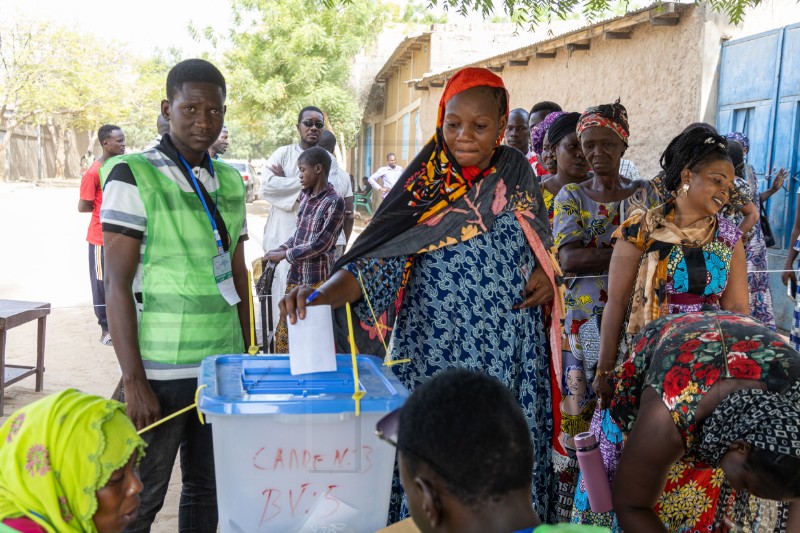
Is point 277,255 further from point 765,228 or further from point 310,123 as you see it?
point 765,228

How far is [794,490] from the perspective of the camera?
5.82 ft

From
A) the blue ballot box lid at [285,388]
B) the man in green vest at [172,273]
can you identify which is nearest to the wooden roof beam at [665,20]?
the man in green vest at [172,273]

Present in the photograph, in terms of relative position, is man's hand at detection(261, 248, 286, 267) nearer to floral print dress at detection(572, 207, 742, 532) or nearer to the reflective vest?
the reflective vest

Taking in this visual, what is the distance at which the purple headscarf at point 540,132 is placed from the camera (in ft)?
15.3

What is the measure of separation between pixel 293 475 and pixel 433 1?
3015 millimetres

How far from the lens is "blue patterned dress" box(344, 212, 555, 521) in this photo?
8.28 ft

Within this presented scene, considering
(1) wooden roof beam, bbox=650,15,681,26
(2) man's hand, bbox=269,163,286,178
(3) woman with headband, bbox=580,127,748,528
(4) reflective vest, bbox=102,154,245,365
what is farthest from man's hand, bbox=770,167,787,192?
(4) reflective vest, bbox=102,154,245,365

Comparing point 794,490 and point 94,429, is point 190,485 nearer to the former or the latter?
point 94,429

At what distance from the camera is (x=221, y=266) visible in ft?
8.13

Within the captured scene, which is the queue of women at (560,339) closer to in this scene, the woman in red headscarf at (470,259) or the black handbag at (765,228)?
the woman in red headscarf at (470,259)

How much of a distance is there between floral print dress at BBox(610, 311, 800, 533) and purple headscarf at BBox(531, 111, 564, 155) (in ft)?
8.56

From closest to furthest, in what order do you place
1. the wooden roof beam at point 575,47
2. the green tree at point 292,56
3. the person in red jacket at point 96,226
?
the person in red jacket at point 96,226, the wooden roof beam at point 575,47, the green tree at point 292,56

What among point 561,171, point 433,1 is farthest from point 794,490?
point 433,1

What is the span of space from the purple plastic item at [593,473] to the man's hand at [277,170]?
4268mm
